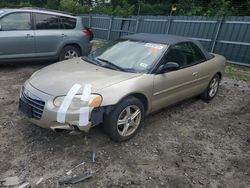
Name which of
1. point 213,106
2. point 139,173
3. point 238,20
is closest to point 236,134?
point 213,106

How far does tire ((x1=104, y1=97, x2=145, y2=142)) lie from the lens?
11.5 feet

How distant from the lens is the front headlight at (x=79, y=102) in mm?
3285

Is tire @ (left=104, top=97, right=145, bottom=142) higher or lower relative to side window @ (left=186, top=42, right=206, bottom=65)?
lower

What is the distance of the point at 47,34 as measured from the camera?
734 cm

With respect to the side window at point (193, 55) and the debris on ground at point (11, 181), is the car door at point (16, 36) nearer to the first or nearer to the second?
the side window at point (193, 55)

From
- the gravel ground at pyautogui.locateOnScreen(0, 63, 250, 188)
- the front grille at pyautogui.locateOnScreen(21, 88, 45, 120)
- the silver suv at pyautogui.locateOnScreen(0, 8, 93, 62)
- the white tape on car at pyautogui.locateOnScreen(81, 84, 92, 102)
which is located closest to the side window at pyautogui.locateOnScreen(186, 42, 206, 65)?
the gravel ground at pyautogui.locateOnScreen(0, 63, 250, 188)

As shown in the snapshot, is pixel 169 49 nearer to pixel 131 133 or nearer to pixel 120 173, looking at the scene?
pixel 131 133

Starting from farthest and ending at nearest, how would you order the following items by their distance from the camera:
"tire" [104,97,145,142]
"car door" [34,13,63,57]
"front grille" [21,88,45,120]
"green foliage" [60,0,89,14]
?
1. "green foliage" [60,0,89,14]
2. "car door" [34,13,63,57]
3. "tire" [104,97,145,142]
4. "front grille" [21,88,45,120]

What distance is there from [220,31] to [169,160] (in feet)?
25.1

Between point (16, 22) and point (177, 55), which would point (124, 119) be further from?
point (16, 22)

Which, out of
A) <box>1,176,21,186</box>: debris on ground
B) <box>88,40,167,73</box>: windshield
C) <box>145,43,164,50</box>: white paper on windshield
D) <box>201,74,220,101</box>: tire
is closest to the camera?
<box>1,176,21,186</box>: debris on ground

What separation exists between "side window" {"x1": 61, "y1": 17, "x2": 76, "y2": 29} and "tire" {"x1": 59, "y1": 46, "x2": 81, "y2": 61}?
0.64 m

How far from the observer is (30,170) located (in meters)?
3.14

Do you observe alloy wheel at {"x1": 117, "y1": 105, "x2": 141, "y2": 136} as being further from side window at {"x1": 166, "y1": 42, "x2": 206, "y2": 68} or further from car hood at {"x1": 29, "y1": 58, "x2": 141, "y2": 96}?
side window at {"x1": 166, "y1": 42, "x2": 206, "y2": 68}
